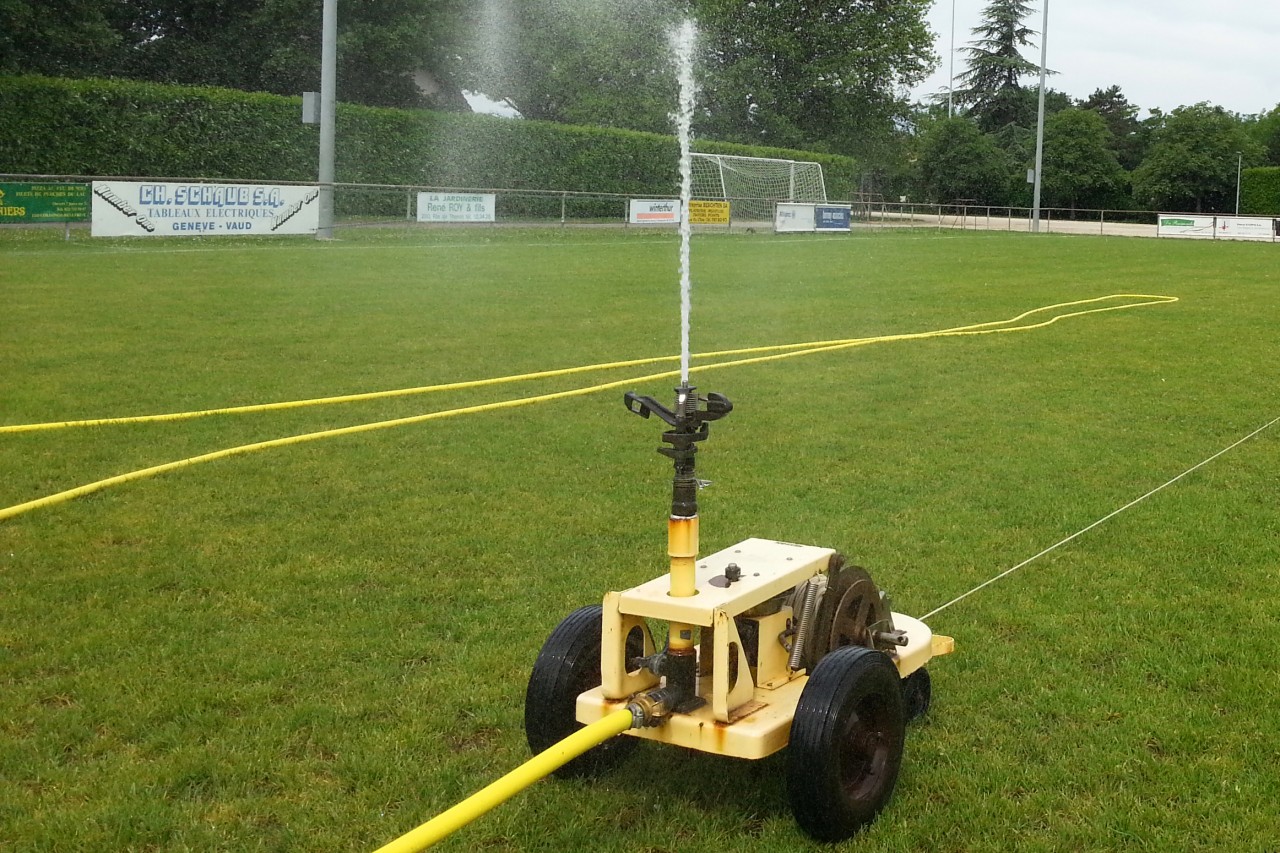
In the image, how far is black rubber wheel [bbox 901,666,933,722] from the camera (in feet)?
13.5

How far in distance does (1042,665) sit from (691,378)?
22.5ft

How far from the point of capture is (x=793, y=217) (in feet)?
133

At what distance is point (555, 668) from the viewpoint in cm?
365

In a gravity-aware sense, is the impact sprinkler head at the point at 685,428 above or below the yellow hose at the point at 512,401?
above

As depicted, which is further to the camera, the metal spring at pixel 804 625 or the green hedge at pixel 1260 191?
the green hedge at pixel 1260 191

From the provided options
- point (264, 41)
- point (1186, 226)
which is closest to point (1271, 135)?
point (1186, 226)

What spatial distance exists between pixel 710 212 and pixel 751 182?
6.34 meters

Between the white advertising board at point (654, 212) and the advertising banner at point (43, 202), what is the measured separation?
17.4 metres

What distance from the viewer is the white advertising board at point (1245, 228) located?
47312 millimetres

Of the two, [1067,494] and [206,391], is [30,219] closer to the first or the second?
[206,391]

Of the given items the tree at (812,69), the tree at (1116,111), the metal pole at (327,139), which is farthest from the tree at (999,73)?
the metal pole at (327,139)

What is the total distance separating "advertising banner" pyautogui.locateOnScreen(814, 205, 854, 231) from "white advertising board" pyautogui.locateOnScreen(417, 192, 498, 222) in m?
12.0

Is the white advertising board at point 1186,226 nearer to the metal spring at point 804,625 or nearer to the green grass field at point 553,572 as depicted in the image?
the green grass field at point 553,572

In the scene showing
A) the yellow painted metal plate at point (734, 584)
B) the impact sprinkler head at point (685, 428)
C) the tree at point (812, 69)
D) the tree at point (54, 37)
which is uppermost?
the tree at point (812, 69)
